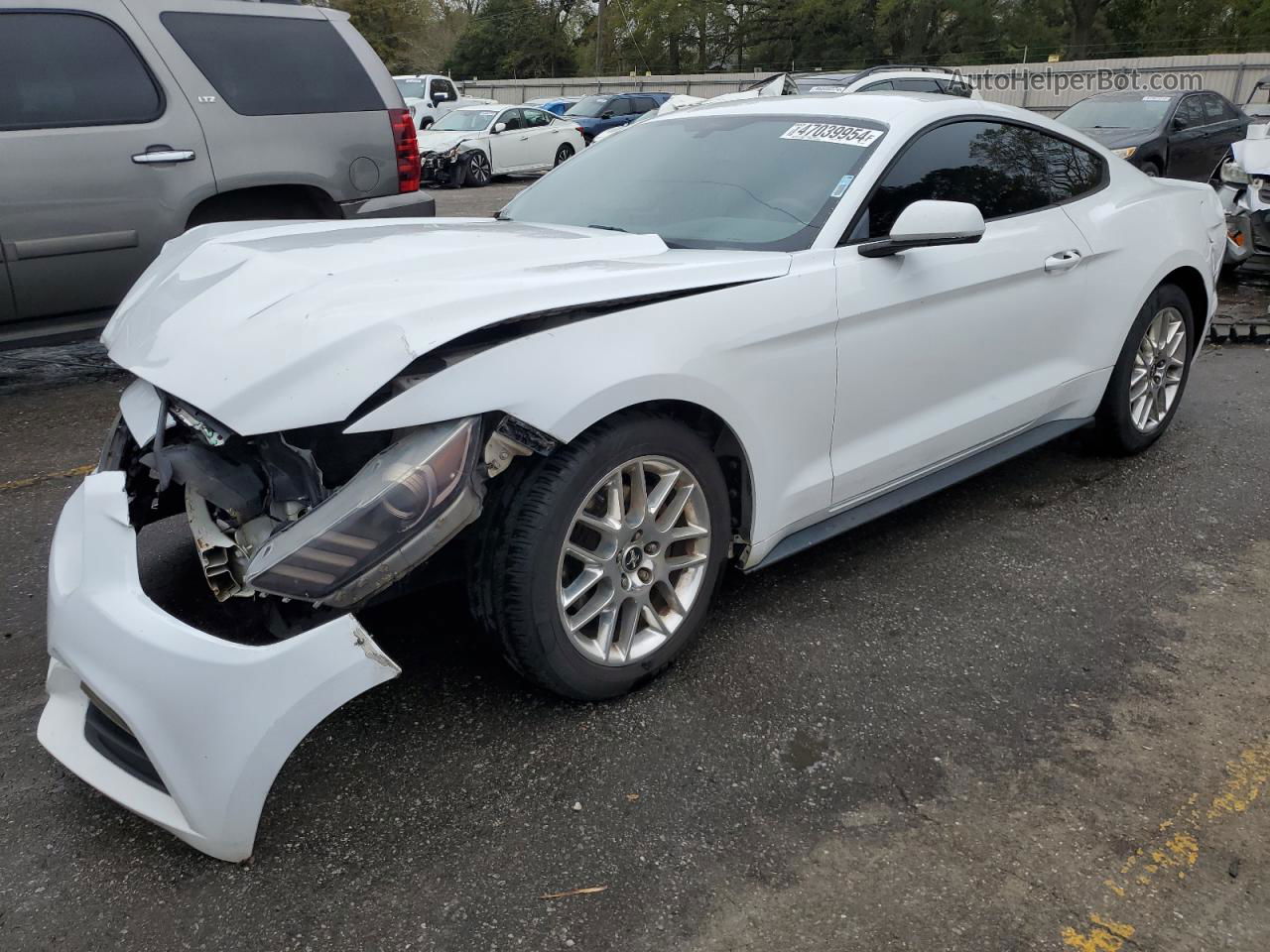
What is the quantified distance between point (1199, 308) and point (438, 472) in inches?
158

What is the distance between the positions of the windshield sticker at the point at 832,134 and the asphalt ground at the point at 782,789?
1415 millimetres

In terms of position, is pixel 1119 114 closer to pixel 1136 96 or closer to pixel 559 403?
pixel 1136 96

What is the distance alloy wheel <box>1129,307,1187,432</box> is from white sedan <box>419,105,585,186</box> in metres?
Answer: 15.6

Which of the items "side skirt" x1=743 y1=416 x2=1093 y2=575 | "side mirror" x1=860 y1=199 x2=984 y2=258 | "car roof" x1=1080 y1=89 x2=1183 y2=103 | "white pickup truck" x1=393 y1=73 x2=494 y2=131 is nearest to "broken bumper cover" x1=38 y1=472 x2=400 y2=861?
"side skirt" x1=743 y1=416 x2=1093 y2=575

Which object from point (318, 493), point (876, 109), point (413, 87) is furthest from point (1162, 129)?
point (413, 87)

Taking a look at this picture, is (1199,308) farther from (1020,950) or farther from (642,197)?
(1020,950)

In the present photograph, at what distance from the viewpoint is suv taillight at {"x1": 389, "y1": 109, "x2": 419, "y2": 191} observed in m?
6.24

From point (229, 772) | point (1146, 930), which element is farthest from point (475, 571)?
point (1146, 930)

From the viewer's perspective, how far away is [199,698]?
2094mm

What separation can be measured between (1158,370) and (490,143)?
1636 centimetres

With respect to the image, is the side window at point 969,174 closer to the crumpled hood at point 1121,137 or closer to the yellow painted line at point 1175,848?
the yellow painted line at point 1175,848

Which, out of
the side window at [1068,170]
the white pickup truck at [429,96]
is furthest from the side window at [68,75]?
the white pickup truck at [429,96]

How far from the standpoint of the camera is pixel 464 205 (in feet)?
51.0

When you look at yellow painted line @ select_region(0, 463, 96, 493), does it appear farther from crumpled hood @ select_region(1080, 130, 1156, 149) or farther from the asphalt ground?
crumpled hood @ select_region(1080, 130, 1156, 149)
